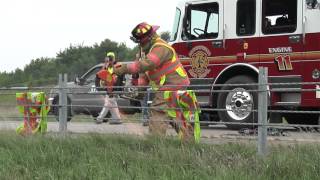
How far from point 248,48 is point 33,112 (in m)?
4.16

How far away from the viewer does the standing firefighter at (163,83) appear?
27.4 ft

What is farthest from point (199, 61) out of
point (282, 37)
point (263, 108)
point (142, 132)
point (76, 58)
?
point (76, 58)

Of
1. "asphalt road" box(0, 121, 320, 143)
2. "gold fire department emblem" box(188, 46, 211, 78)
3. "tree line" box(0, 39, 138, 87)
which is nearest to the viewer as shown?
"asphalt road" box(0, 121, 320, 143)

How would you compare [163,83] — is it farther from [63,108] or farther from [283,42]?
[283,42]

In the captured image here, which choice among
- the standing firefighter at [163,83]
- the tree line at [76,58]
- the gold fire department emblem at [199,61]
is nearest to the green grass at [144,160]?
the standing firefighter at [163,83]

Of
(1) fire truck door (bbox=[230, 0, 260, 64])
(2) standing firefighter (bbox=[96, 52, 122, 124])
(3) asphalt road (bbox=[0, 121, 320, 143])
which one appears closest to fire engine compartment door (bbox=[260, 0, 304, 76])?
(1) fire truck door (bbox=[230, 0, 260, 64])

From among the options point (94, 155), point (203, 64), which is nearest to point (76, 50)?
point (203, 64)

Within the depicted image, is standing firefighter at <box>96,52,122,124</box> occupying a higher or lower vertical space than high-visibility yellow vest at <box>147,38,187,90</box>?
lower

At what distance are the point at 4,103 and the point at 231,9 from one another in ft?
15.0

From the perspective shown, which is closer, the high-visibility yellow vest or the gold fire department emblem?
the high-visibility yellow vest

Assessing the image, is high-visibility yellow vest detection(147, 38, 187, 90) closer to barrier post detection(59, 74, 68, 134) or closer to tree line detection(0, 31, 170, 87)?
barrier post detection(59, 74, 68, 134)

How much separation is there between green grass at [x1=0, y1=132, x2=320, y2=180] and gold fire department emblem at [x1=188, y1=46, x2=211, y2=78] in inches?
167

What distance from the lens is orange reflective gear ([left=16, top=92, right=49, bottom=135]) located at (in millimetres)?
10000

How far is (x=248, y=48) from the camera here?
1189cm
